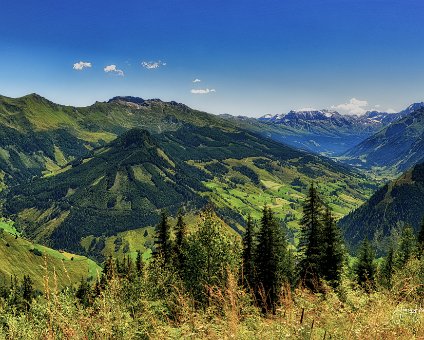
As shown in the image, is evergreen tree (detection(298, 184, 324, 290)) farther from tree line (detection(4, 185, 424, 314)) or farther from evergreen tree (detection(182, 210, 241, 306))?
evergreen tree (detection(182, 210, 241, 306))

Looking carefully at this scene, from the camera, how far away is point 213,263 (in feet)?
119

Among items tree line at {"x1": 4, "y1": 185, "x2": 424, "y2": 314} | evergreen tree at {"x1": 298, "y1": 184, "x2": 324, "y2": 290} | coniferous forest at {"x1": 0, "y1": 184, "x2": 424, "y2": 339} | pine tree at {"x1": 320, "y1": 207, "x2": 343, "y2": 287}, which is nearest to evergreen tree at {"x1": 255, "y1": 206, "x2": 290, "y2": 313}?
tree line at {"x1": 4, "y1": 185, "x2": 424, "y2": 314}

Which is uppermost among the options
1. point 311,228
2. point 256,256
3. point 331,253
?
point 311,228

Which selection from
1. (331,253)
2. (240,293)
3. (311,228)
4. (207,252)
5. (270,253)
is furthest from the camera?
(311,228)

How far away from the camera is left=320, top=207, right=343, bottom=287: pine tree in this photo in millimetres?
50062

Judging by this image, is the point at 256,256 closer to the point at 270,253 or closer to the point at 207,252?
the point at 270,253

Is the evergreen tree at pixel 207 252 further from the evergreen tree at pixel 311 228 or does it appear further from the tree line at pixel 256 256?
the evergreen tree at pixel 311 228

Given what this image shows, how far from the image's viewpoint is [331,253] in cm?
5066

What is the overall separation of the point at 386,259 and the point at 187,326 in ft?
235

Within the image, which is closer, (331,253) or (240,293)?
(240,293)

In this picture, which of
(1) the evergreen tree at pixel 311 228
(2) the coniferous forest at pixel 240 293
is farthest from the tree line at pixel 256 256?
(2) the coniferous forest at pixel 240 293

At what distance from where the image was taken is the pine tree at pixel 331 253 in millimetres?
50062

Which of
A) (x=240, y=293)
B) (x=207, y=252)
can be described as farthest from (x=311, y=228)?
(x=240, y=293)

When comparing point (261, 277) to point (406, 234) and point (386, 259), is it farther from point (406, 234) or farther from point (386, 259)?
point (406, 234)
